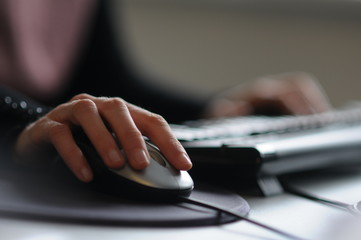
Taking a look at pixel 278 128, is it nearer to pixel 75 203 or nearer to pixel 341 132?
pixel 341 132

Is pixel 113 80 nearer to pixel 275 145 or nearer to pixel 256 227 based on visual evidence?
pixel 275 145

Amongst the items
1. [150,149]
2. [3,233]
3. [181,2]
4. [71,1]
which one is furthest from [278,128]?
[181,2]

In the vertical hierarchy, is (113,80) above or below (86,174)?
above

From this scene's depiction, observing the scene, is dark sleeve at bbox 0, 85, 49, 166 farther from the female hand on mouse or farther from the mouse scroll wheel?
the mouse scroll wheel

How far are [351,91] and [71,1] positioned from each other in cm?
93

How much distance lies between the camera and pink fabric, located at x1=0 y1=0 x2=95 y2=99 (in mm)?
1010

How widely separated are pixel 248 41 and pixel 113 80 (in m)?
0.65

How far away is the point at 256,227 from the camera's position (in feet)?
1.21

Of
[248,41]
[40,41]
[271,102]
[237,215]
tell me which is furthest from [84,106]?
[248,41]

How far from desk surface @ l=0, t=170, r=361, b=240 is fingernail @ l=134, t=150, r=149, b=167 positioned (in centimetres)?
6

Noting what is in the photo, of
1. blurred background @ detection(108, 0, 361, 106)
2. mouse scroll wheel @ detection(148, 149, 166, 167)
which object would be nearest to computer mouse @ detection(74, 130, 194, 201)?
mouse scroll wheel @ detection(148, 149, 166, 167)

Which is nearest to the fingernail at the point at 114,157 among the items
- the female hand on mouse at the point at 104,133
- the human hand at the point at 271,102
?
the female hand on mouse at the point at 104,133

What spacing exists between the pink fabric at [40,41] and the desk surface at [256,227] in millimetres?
689

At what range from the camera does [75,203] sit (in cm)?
38
